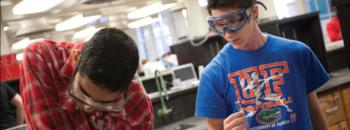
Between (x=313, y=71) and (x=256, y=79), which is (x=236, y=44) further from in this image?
(x=313, y=71)

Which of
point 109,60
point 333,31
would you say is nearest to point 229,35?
point 109,60

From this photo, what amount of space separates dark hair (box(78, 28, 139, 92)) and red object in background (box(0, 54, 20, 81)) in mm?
3984

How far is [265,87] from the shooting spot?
1566 mm

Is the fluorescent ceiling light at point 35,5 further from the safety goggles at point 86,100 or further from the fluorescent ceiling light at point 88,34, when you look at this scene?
the safety goggles at point 86,100

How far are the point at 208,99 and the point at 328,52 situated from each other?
10.9 feet

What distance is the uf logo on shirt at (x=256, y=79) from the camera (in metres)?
1.56

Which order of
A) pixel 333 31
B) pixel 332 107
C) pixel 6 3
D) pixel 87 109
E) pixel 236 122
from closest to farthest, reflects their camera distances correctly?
pixel 87 109 < pixel 236 122 < pixel 332 107 < pixel 333 31 < pixel 6 3

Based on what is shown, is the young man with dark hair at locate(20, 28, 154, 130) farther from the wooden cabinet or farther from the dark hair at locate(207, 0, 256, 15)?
the wooden cabinet

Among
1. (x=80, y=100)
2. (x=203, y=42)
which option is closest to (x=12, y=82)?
(x=203, y=42)

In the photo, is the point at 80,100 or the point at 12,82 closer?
the point at 80,100

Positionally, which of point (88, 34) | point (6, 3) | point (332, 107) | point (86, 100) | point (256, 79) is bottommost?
point (332, 107)

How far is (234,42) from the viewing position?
1.57 metres

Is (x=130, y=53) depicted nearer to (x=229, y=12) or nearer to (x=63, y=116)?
(x=63, y=116)

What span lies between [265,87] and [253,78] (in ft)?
0.21
